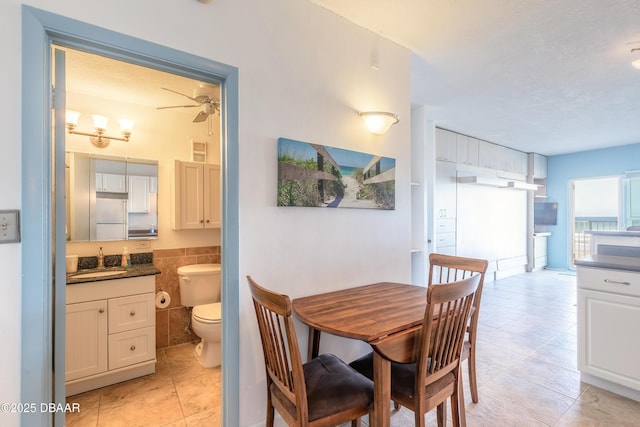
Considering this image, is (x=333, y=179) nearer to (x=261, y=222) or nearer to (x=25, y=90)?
(x=261, y=222)

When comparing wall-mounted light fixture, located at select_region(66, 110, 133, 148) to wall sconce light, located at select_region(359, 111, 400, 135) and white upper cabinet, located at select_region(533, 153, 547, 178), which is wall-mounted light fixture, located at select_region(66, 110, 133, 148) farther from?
white upper cabinet, located at select_region(533, 153, 547, 178)

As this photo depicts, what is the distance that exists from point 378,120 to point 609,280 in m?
2.00

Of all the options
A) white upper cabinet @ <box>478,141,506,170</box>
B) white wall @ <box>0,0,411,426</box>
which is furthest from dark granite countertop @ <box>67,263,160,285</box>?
white upper cabinet @ <box>478,141,506,170</box>

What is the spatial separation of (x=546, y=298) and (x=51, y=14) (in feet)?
19.5

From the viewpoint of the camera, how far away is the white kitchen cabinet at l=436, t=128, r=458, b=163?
452 centimetres

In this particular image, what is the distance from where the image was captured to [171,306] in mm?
3035

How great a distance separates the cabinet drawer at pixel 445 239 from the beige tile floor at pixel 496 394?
4.37 feet

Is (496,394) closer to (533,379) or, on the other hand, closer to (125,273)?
(533,379)

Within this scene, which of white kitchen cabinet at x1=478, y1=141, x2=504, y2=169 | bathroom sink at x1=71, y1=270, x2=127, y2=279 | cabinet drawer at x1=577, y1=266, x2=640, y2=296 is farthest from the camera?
white kitchen cabinet at x1=478, y1=141, x2=504, y2=169

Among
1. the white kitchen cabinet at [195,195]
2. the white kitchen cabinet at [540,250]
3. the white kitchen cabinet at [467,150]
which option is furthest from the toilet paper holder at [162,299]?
the white kitchen cabinet at [540,250]

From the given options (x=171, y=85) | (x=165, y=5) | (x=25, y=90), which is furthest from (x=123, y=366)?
(x=165, y=5)

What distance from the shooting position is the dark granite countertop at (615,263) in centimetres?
205

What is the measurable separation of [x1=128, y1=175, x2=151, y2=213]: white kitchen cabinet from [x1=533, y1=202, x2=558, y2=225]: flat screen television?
7432mm

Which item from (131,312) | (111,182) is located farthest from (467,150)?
(131,312)
